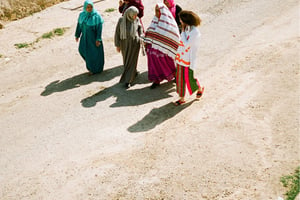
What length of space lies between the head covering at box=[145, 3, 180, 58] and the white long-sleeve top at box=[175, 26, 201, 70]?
49 centimetres

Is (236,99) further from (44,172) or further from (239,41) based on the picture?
(44,172)

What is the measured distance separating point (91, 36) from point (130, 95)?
149cm

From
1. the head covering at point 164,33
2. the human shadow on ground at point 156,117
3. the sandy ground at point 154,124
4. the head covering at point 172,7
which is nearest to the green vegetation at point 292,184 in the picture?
the sandy ground at point 154,124

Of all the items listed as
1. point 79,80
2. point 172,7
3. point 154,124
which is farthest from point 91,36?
point 154,124

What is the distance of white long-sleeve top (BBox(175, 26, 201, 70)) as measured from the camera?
5586 mm

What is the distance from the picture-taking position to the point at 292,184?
169 inches

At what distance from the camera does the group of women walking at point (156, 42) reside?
18.8 ft

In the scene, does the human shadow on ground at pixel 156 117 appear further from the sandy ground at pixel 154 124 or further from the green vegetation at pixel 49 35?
the green vegetation at pixel 49 35

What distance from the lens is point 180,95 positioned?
6.08 metres

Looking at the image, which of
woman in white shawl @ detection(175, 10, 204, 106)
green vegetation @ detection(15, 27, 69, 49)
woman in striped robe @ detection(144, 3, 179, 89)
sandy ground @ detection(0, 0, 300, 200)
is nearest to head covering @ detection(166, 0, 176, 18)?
woman in striped robe @ detection(144, 3, 179, 89)

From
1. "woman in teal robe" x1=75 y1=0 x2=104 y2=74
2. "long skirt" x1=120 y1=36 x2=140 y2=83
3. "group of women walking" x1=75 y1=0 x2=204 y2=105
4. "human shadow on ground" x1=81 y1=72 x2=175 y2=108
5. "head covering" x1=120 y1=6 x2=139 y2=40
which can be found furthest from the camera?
"woman in teal robe" x1=75 y1=0 x2=104 y2=74

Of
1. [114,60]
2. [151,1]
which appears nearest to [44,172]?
[114,60]

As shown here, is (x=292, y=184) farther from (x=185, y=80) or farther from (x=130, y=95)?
(x=130, y=95)

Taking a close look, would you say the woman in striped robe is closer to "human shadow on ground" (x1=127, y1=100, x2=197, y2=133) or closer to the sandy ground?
the sandy ground
